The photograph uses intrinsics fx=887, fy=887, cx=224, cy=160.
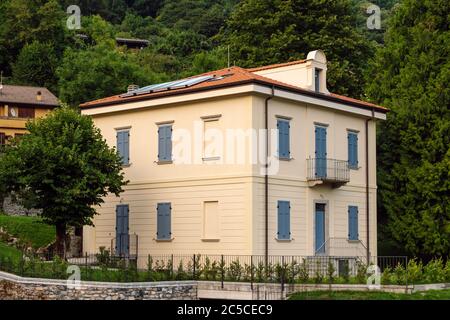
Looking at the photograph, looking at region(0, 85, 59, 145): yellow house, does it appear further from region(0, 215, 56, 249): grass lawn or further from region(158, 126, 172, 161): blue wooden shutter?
region(158, 126, 172, 161): blue wooden shutter

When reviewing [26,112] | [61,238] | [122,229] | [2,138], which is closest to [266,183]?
[122,229]

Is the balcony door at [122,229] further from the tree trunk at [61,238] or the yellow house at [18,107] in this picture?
the yellow house at [18,107]

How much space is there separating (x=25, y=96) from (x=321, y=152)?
136 feet

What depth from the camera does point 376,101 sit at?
4853 centimetres

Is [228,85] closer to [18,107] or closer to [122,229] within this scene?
[122,229]

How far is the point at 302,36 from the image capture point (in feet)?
182

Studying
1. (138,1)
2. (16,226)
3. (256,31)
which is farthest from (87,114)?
(138,1)

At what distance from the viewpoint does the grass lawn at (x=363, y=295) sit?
100 feet

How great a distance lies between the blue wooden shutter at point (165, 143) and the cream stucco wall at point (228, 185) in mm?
328

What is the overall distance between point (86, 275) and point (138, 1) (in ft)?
321

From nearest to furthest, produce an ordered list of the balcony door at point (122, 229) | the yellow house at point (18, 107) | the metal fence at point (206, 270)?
1. the metal fence at point (206, 270)
2. the balcony door at point (122, 229)
3. the yellow house at point (18, 107)

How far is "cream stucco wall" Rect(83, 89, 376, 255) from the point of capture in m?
36.3

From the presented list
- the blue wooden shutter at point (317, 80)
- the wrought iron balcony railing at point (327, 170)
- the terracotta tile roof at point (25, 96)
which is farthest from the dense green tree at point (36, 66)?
the wrought iron balcony railing at point (327, 170)

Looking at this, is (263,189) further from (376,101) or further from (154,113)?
(376,101)
